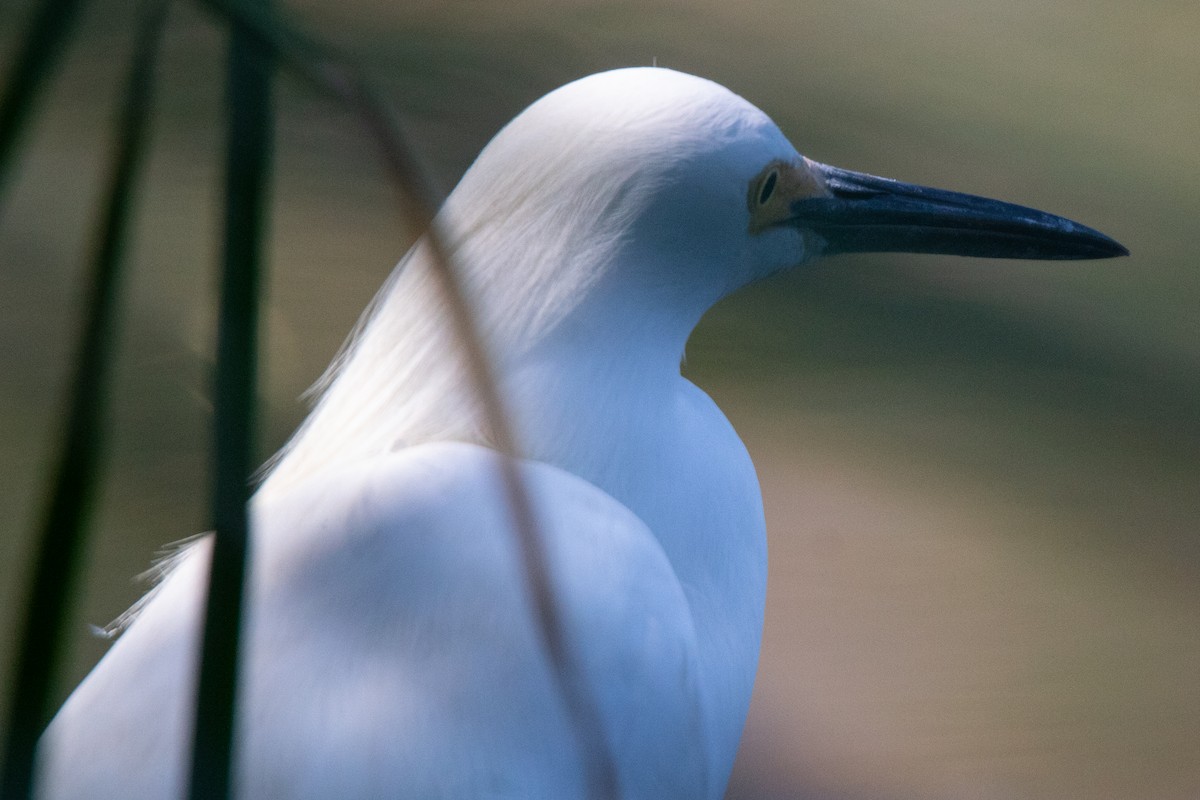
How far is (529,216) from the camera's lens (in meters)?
0.81

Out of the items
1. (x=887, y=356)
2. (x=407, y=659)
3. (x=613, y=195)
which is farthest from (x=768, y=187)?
(x=887, y=356)

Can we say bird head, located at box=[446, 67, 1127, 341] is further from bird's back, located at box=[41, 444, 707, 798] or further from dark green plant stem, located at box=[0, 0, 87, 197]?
dark green plant stem, located at box=[0, 0, 87, 197]

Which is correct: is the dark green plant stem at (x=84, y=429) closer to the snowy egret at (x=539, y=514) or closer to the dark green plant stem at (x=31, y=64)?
the dark green plant stem at (x=31, y=64)

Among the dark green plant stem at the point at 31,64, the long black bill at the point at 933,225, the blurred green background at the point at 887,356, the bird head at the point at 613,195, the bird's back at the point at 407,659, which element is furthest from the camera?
the blurred green background at the point at 887,356

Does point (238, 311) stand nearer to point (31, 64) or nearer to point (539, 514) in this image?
point (31, 64)

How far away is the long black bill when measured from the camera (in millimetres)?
1007

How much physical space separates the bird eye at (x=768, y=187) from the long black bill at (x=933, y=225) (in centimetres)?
7

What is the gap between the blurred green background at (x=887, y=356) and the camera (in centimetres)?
150

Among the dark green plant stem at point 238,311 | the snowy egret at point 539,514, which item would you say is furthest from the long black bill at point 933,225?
the dark green plant stem at point 238,311

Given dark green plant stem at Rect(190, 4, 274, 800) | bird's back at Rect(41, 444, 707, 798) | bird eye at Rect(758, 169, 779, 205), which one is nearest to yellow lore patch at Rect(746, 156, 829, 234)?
bird eye at Rect(758, 169, 779, 205)

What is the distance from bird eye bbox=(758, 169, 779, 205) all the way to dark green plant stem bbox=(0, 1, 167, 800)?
71 centimetres

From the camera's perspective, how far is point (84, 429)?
22cm

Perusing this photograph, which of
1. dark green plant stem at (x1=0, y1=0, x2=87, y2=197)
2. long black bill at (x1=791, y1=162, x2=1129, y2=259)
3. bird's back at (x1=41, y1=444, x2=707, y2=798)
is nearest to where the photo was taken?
dark green plant stem at (x1=0, y1=0, x2=87, y2=197)

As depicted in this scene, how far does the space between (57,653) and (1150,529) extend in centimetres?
192
